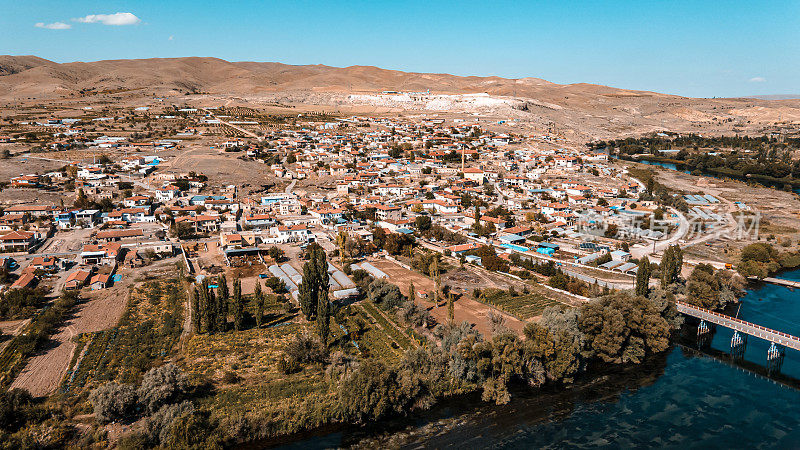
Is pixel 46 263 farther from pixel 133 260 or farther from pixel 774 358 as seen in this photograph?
pixel 774 358

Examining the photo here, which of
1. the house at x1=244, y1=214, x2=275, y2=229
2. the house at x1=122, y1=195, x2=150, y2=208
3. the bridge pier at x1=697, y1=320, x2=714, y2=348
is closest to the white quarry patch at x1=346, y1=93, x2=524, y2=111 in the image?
the house at x1=244, y1=214, x2=275, y2=229

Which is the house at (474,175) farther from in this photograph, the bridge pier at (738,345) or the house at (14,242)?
the house at (14,242)

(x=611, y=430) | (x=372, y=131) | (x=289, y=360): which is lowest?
(x=611, y=430)

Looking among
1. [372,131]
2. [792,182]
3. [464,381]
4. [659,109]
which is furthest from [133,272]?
[659,109]

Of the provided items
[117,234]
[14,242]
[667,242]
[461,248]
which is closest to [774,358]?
[667,242]

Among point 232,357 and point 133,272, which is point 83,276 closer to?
point 133,272

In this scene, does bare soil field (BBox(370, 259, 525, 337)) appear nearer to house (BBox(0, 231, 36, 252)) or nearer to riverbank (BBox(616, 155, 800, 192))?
house (BBox(0, 231, 36, 252))
